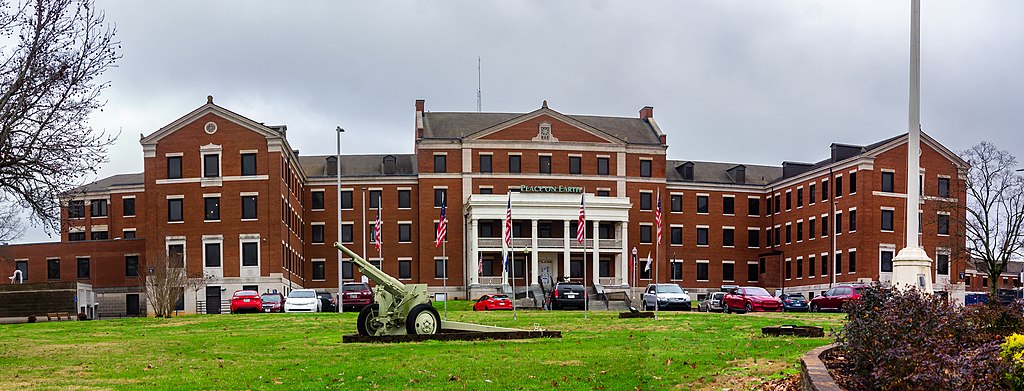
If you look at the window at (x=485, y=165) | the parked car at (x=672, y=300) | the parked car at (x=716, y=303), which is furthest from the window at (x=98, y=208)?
the parked car at (x=716, y=303)

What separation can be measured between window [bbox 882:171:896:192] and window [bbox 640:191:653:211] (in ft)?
56.3

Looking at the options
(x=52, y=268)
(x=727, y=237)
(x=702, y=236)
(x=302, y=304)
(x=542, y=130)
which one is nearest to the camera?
(x=302, y=304)

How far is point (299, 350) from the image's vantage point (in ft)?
69.3

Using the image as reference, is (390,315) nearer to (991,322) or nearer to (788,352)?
(788,352)

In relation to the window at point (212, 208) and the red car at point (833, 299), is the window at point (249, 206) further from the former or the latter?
the red car at point (833, 299)

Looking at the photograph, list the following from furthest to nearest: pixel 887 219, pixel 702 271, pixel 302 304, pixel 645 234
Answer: pixel 702 271, pixel 645 234, pixel 887 219, pixel 302 304

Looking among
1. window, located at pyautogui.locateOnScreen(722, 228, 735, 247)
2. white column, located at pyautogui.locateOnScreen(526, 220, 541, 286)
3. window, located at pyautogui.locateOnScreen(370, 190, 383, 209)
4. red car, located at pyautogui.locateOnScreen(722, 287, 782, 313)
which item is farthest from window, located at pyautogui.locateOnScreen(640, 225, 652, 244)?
red car, located at pyautogui.locateOnScreen(722, 287, 782, 313)

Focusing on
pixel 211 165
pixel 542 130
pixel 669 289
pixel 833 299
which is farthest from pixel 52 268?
pixel 833 299

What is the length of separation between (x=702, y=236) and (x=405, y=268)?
2306 cm

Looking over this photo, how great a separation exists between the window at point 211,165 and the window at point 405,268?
54.6ft

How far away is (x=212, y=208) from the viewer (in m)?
66.4

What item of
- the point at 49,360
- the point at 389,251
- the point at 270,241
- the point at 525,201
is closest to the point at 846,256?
the point at 525,201

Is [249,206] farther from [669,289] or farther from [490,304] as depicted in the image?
[669,289]

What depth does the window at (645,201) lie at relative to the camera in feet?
258
